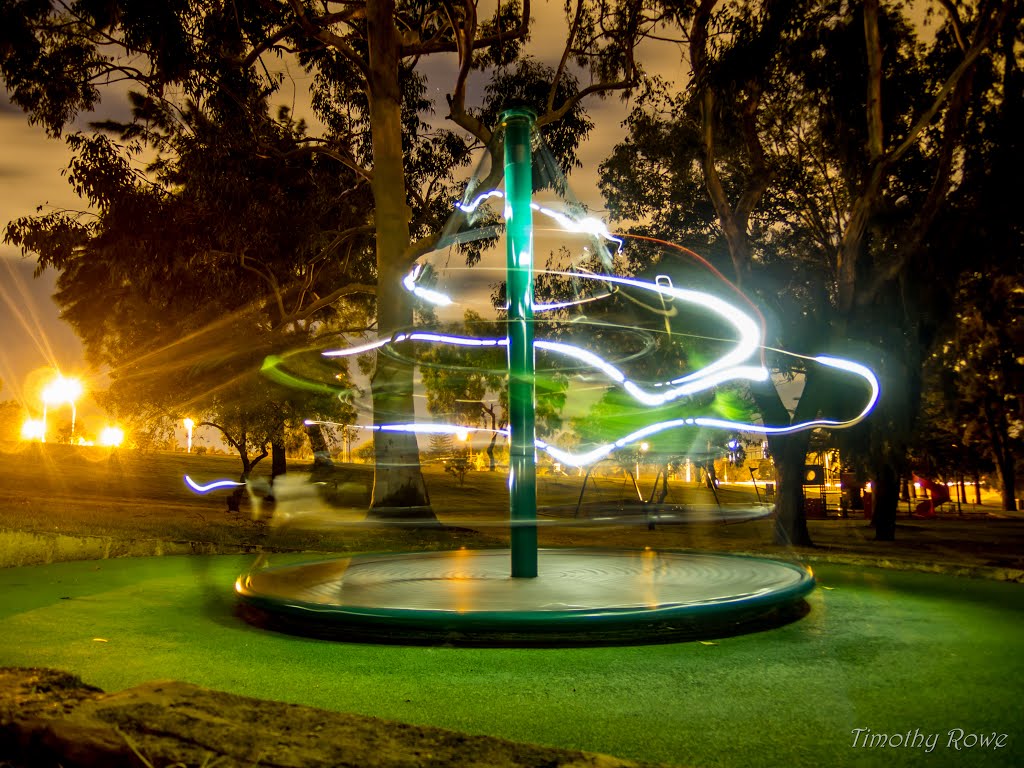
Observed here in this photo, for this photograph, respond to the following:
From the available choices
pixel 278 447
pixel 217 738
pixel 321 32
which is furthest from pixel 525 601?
pixel 278 447

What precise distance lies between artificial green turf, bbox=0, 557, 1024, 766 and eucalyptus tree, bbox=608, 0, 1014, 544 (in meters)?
8.59

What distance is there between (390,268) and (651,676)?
14.5 meters

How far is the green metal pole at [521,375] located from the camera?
6918 mm

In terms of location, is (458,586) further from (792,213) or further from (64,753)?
(792,213)

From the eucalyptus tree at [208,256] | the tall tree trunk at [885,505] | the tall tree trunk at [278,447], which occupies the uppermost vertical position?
the eucalyptus tree at [208,256]

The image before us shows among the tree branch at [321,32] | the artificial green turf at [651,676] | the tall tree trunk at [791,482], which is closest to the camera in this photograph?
the artificial green turf at [651,676]

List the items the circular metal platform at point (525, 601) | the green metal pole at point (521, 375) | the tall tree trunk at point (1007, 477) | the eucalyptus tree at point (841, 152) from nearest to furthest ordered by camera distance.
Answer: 1. the circular metal platform at point (525, 601)
2. the green metal pole at point (521, 375)
3. the eucalyptus tree at point (841, 152)
4. the tall tree trunk at point (1007, 477)

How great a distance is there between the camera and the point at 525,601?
5.45 metres

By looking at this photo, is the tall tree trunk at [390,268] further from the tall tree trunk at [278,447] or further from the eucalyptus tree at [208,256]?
the tall tree trunk at [278,447]

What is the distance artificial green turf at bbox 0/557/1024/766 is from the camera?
9.54 ft

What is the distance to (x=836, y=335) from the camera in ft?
44.9

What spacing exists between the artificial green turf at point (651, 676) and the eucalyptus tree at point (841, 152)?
859cm

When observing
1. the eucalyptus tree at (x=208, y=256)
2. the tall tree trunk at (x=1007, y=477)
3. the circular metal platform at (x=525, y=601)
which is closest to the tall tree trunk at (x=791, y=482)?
the circular metal platform at (x=525, y=601)

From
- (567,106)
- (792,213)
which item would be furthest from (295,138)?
(792,213)
